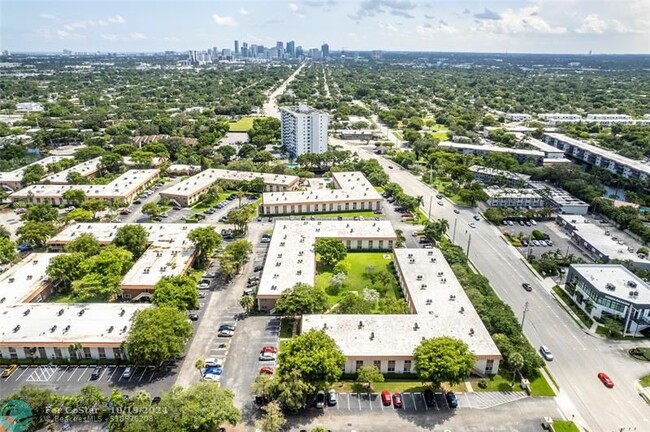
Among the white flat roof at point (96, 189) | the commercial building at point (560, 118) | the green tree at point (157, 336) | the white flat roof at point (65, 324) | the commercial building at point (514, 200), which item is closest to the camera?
the green tree at point (157, 336)

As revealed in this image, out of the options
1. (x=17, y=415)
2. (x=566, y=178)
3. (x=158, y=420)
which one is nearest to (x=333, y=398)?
(x=158, y=420)

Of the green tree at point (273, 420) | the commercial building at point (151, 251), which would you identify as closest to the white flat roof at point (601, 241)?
the green tree at point (273, 420)

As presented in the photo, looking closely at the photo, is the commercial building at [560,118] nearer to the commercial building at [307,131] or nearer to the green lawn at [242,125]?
the commercial building at [307,131]

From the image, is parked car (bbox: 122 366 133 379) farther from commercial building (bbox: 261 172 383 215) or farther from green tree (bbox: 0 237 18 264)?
commercial building (bbox: 261 172 383 215)

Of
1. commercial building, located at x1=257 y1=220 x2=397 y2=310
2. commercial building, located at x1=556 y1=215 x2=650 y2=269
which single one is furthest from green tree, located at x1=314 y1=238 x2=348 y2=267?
commercial building, located at x1=556 y1=215 x2=650 y2=269

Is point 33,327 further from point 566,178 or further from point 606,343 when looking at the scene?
point 566,178

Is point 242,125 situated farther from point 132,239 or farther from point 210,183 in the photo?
point 132,239

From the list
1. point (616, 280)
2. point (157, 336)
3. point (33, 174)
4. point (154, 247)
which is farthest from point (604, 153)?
point (33, 174)
